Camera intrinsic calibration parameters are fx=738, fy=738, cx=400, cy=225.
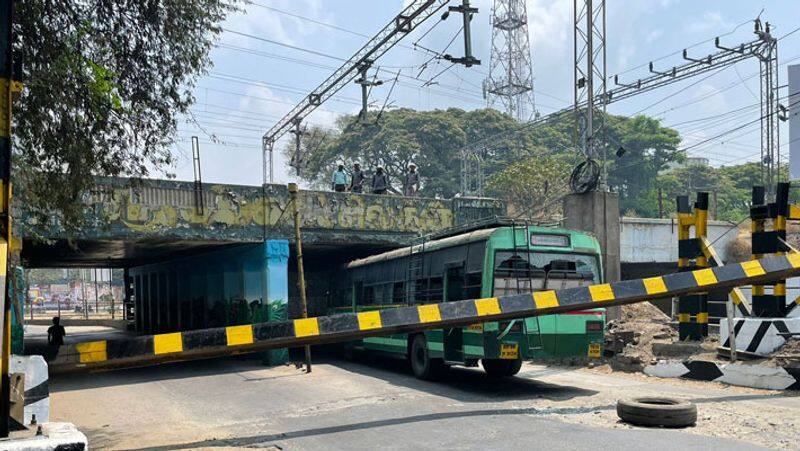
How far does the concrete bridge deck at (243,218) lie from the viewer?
17906 millimetres

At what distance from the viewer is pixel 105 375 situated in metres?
18.3

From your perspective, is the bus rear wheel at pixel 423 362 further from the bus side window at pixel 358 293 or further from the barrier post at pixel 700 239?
the barrier post at pixel 700 239

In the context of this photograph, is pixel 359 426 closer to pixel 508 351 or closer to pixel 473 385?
pixel 508 351

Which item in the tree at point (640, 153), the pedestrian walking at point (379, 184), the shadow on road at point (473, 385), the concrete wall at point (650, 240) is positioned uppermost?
the tree at point (640, 153)

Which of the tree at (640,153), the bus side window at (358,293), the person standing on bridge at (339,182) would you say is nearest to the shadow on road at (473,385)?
the bus side window at (358,293)

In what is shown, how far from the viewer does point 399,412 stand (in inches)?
413

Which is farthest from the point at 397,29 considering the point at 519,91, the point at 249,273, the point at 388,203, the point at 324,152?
the point at 519,91

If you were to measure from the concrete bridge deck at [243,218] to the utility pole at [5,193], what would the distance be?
11.1 m

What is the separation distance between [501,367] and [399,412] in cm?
503

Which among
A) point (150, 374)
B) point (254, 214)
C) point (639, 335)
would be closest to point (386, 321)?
point (639, 335)

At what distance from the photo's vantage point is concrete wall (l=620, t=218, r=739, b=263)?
32.5 meters

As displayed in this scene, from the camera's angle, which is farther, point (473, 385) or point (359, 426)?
point (473, 385)

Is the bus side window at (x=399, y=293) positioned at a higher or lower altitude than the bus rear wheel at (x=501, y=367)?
higher

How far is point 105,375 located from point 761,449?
15.5 metres
